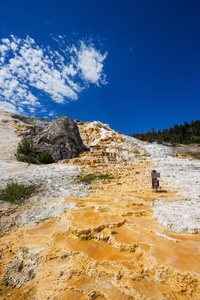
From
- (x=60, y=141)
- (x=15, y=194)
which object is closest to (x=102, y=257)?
(x=15, y=194)

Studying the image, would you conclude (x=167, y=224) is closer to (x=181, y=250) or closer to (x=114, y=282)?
(x=181, y=250)

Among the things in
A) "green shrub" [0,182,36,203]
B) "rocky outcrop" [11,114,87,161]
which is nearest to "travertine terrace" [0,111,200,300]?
"green shrub" [0,182,36,203]

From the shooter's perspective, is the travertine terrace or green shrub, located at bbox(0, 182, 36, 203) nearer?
the travertine terrace

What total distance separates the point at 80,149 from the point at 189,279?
24023 mm

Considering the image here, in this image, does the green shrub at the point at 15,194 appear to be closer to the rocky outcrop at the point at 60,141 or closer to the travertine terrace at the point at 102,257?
the travertine terrace at the point at 102,257

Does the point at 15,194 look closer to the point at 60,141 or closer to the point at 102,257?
the point at 102,257

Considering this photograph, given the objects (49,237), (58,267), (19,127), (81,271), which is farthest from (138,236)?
(19,127)

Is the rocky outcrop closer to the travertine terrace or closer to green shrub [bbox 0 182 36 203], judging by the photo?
green shrub [bbox 0 182 36 203]

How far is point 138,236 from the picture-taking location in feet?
9.73

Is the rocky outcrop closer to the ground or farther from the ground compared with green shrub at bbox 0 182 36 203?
farther from the ground

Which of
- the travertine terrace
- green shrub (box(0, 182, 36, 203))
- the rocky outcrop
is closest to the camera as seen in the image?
the travertine terrace

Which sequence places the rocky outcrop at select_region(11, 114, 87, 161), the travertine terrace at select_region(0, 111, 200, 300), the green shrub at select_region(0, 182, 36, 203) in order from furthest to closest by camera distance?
1. the rocky outcrop at select_region(11, 114, 87, 161)
2. the green shrub at select_region(0, 182, 36, 203)
3. the travertine terrace at select_region(0, 111, 200, 300)

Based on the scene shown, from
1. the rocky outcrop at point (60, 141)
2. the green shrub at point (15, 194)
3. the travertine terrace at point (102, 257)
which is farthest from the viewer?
the rocky outcrop at point (60, 141)

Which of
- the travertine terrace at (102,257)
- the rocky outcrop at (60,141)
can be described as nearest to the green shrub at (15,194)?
the travertine terrace at (102,257)
